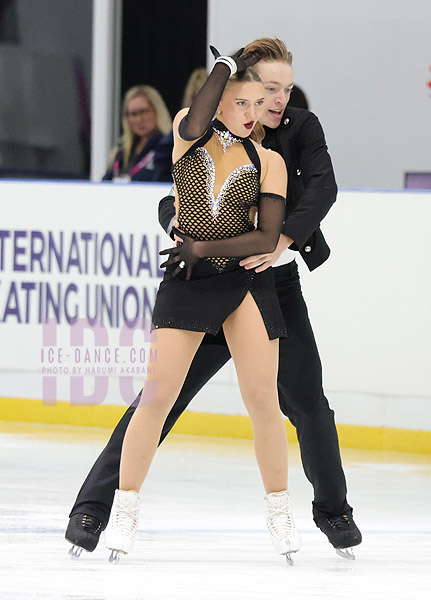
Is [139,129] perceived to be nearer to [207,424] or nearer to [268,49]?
[207,424]

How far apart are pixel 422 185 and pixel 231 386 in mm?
3336

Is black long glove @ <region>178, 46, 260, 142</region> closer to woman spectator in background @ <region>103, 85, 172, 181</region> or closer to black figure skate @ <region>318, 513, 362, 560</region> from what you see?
black figure skate @ <region>318, 513, 362, 560</region>

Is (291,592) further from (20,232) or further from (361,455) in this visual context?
(20,232)

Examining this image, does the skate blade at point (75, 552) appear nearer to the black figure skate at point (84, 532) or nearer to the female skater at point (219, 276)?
the black figure skate at point (84, 532)

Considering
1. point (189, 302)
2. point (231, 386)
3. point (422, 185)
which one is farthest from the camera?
point (422, 185)

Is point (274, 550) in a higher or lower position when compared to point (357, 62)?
lower

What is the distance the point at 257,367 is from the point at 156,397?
22 centimetres

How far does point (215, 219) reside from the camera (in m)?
2.56

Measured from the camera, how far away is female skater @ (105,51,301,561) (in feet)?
8.39

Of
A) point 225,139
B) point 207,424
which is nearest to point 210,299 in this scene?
point 225,139

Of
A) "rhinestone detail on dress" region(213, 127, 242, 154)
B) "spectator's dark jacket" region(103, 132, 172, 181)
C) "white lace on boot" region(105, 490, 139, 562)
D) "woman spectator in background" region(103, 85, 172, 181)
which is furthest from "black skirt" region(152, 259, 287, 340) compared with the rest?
"woman spectator in background" region(103, 85, 172, 181)

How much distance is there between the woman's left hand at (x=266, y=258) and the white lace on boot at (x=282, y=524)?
0.52m

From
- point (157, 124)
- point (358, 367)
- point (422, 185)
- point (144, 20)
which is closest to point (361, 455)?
point (358, 367)

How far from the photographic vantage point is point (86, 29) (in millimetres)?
9273
